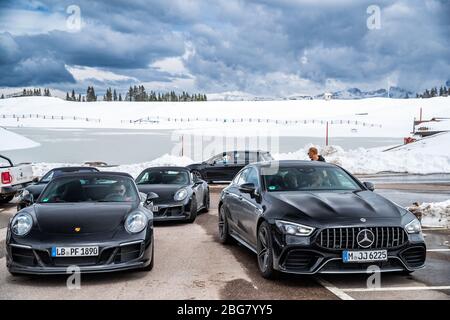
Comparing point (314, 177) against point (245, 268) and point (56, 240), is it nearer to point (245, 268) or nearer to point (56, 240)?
point (245, 268)

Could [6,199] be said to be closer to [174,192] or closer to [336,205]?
[174,192]

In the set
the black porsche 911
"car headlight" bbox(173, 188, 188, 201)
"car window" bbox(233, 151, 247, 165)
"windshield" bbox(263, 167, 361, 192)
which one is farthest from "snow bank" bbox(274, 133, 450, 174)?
the black porsche 911

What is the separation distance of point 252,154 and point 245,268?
51.0 feet

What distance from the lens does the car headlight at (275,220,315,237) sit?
6223mm

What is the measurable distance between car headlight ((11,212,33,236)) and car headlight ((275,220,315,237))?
3.05 meters

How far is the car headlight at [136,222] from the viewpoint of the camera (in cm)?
678

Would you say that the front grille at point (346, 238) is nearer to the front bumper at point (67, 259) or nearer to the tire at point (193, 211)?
the front bumper at point (67, 259)

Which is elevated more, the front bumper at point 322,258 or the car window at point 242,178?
the car window at point 242,178

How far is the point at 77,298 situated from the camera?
5.83 m

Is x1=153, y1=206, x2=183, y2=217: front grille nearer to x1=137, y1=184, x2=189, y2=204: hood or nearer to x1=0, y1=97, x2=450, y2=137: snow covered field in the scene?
x1=137, y1=184, x2=189, y2=204: hood

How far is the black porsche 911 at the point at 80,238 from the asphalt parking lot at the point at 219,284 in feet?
0.78

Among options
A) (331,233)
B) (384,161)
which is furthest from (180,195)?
(384,161)

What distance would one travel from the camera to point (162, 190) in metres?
12.1

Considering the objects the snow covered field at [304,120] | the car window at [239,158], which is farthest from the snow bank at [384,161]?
the car window at [239,158]
